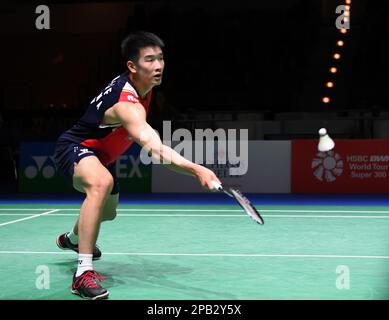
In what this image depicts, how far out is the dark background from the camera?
57.8ft

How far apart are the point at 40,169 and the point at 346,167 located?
5.62 meters

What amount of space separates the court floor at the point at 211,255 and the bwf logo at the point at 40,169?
3380 millimetres

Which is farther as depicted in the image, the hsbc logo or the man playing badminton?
the hsbc logo

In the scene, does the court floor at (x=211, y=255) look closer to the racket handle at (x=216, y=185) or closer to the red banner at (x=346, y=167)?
the racket handle at (x=216, y=185)

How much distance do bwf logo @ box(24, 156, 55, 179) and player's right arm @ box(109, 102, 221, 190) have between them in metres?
8.08

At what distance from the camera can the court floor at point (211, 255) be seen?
3869mm

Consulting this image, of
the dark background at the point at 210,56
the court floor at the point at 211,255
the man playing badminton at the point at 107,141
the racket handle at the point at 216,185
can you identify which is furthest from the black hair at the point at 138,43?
the dark background at the point at 210,56

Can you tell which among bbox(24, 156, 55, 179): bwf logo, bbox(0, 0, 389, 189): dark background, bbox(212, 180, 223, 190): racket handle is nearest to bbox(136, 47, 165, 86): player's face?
bbox(212, 180, 223, 190): racket handle

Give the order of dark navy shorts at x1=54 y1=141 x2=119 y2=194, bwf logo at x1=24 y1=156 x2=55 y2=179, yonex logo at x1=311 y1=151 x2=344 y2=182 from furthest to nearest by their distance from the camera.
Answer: bwf logo at x1=24 y1=156 x2=55 y2=179 < yonex logo at x1=311 y1=151 x2=344 y2=182 < dark navy shorts at x1=54 y1=141 x2=119 y2=194

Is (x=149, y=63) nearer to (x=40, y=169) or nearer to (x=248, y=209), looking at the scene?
(x=248, y=209)

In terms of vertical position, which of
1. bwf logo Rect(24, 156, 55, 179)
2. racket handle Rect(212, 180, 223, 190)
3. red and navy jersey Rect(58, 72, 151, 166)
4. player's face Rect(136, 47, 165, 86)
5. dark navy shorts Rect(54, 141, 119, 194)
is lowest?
bwf logo Rect(24, 156, 55, 179)

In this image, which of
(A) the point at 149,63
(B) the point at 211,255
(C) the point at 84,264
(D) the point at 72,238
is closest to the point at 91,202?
(C) the point at 84,264

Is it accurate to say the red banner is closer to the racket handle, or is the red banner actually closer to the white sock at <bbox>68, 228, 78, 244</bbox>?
the white sock at <bbox>68, 228, 78, 244</bbox>
